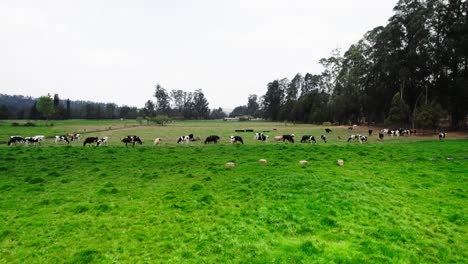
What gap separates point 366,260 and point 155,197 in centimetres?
842

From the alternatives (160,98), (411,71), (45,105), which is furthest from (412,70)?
(160,98)

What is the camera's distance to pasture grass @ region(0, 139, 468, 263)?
339 inches

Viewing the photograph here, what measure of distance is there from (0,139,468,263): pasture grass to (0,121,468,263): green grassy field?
0.16ft

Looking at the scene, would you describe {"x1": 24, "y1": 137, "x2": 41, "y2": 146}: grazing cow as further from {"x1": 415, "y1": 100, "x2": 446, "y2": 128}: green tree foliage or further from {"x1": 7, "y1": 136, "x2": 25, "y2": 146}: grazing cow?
{"x1": 415, "y1": 100, "x2": 446, "y2": 128}: green tree foliage

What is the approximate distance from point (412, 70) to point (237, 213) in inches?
2539

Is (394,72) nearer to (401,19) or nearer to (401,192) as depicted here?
(401,19)

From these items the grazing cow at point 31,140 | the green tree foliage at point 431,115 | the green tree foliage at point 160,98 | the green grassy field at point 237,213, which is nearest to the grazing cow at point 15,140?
the grazing cow at point 31,140

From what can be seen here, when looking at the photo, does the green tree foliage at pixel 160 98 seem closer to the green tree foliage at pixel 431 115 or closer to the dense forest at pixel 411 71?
the dense forest at pixel 411 71

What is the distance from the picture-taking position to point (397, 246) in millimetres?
8859

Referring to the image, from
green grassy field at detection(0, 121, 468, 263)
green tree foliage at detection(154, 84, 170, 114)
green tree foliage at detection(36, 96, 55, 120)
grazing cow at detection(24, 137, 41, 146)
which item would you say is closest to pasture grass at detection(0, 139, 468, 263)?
green grassy field at detection(0, 121, 468, 263)

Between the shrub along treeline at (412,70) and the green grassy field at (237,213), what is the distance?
42.2 meters

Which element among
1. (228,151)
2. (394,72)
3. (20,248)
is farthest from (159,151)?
(394,72)

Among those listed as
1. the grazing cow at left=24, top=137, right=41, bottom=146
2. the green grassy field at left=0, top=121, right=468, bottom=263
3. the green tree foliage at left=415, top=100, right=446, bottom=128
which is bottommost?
the green grassy field at left=0, top=121, right=468, bottom=263

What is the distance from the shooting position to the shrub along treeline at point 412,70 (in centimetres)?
5428
